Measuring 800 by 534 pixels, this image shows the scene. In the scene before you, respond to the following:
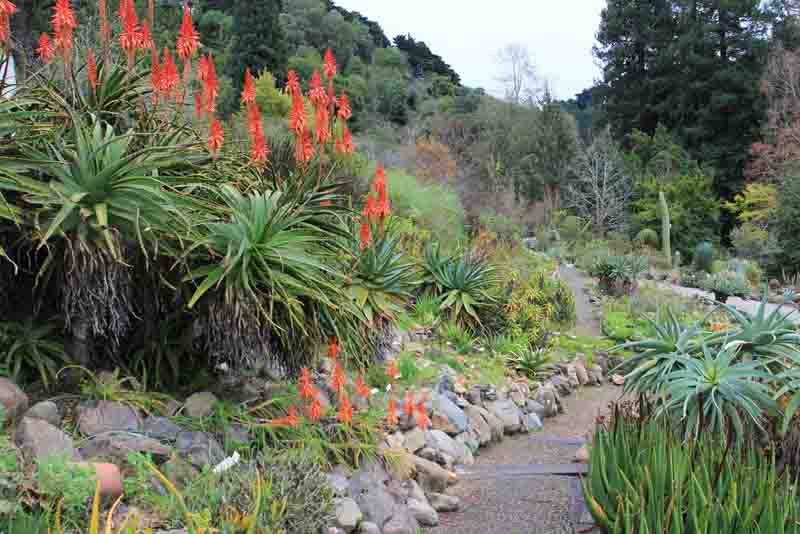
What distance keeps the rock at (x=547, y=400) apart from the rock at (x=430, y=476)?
2.59m

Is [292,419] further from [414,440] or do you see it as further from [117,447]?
[414,440]

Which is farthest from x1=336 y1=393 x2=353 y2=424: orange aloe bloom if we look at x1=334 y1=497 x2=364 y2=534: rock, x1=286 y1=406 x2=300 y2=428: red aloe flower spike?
x1=334 y1=497 x2=364 y2=534: rock

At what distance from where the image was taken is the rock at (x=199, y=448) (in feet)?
11.6

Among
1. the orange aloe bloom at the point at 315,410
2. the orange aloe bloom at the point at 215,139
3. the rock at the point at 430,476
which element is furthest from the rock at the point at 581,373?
the orange aloe bloom at the point at 215,139

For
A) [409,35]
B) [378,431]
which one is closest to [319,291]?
[378,431]

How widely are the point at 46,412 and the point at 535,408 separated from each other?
16.3 feet

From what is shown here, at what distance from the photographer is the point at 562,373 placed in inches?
320

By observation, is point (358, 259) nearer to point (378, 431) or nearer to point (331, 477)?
point (378, 431)

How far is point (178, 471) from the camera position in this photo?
3.38 m

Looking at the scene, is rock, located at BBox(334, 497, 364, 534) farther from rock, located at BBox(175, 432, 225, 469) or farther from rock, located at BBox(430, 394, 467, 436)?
rock, located at BBox(430, 394, 467, 436)

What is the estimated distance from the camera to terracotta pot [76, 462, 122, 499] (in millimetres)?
2945

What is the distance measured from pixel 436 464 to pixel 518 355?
335 centimetres

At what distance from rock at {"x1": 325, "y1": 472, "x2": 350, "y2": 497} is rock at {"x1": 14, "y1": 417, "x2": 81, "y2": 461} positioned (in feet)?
4.74

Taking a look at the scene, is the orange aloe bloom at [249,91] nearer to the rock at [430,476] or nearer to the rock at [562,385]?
the rock at [430,476]
